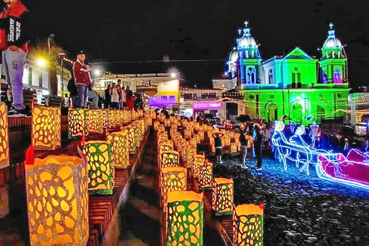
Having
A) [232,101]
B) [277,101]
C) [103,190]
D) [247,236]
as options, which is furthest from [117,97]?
[277,101]

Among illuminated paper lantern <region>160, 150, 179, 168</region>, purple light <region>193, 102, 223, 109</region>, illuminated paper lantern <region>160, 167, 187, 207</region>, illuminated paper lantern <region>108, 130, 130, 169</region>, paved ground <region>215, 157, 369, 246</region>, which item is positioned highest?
purple light <region>193, 102, 223, 109</region>

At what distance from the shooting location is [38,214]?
162 centimetres

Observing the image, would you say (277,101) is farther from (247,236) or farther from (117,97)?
(247,236)

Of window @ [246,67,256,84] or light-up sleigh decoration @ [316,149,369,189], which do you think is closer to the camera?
light-up sleigh decoration @ [316,149,369,189]

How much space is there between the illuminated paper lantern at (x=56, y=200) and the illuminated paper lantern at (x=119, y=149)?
1.85m

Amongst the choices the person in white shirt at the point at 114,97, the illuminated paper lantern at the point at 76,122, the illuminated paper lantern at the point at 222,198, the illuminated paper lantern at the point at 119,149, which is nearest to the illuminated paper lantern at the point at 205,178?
the illuminated paper lantern at the point at 222,198

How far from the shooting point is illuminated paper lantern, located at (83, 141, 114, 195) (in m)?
2.51

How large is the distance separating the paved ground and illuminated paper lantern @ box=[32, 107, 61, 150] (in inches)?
171

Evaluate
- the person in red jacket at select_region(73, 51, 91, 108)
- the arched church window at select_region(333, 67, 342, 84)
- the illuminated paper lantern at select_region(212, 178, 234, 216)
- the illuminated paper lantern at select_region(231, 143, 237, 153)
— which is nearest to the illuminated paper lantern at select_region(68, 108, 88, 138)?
the person in red jacket at select_region(73, 51, 91, 108)

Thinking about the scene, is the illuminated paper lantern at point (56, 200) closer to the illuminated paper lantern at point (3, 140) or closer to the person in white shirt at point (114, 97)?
the illuminated paper lantern at point (3, 140)

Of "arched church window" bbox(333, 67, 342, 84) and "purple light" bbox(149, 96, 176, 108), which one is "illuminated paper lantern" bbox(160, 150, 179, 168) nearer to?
"purple light" bbox(149, 96, 176, 108)

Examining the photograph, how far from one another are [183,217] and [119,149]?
1.25 metres

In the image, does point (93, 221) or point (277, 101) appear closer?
point (93, 221)

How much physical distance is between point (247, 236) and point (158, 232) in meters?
1.50
